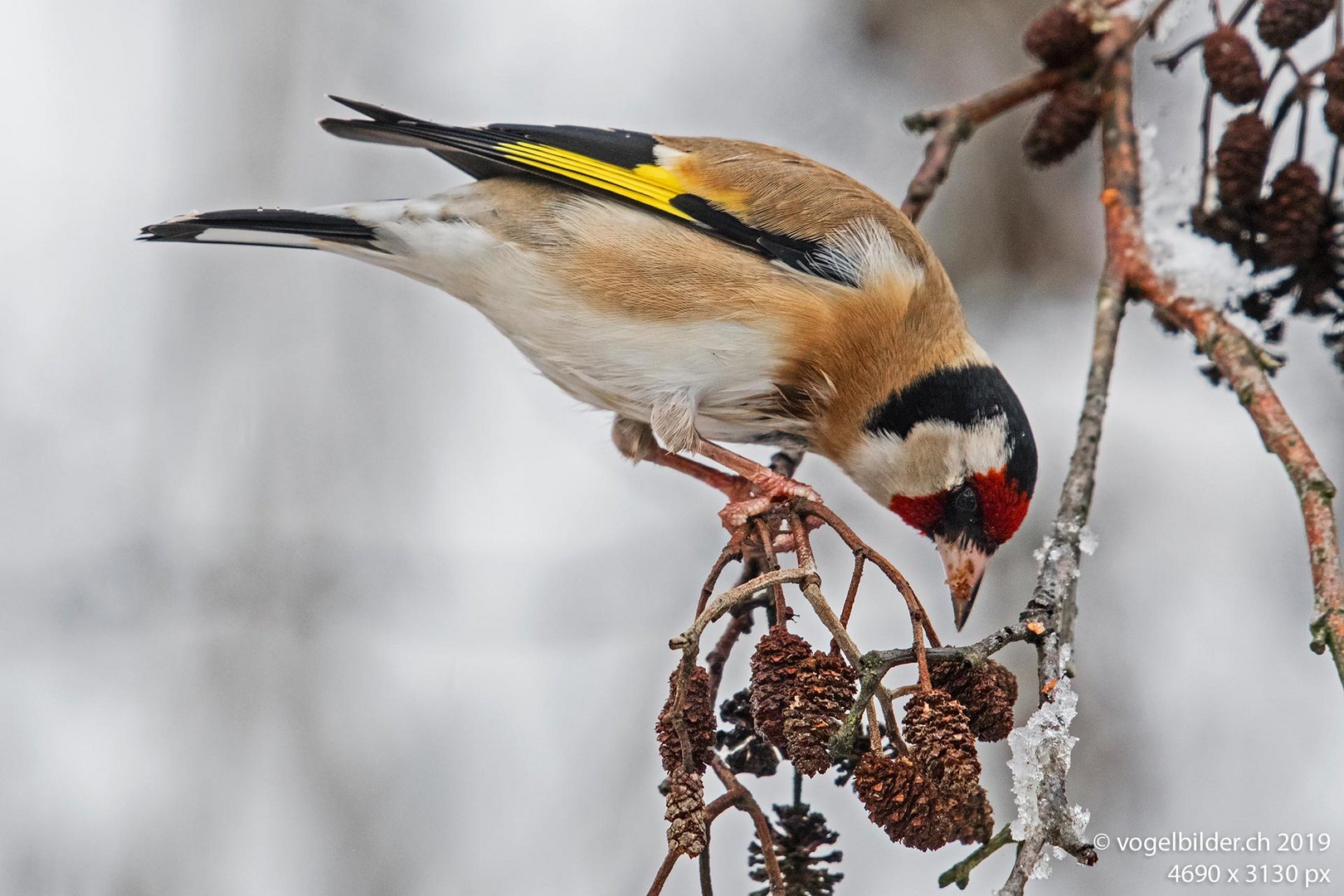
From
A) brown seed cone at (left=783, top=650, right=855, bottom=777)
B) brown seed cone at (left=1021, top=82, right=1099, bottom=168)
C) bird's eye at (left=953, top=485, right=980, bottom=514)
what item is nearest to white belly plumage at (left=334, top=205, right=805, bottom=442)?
bird's eye at (left=953, top=485, right=980, bottom=514)

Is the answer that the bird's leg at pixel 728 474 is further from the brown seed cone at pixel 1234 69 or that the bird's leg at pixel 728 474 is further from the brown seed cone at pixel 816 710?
the brown seed cone at pixel 1234 69

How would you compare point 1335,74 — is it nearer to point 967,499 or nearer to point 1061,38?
point 1061,38

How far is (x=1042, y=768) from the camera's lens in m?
1.75

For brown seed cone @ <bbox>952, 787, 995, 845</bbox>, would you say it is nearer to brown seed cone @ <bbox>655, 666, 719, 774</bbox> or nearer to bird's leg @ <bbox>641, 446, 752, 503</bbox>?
brown seed cone @ <bbox>655, 666, 719, 774</bbox>

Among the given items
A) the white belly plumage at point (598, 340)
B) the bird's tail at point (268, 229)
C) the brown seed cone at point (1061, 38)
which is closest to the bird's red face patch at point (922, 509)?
the white belly plumage at point (598, 340)

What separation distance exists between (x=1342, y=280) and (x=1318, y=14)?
66 cm

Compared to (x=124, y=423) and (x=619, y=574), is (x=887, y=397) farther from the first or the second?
(x=124, y=423)

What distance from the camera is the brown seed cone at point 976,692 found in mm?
1957

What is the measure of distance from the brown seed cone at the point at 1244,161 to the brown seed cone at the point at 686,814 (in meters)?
2.15

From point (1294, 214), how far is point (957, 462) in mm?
1034

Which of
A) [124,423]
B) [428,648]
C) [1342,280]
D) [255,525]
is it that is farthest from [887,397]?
[124,423]

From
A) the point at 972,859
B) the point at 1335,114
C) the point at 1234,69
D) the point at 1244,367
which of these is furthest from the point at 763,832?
the point at 1234,69

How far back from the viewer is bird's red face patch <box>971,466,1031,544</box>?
2955mm

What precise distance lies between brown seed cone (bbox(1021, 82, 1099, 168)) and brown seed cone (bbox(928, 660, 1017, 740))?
2.08 metres
